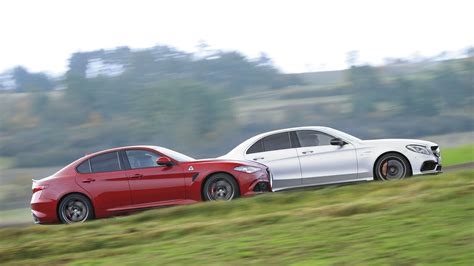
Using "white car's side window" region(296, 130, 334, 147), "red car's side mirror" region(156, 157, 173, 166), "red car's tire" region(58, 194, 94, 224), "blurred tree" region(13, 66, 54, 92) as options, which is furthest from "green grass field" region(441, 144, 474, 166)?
"blurred tree" region(13, 66, 54, 92)

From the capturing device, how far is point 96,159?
1442 cm

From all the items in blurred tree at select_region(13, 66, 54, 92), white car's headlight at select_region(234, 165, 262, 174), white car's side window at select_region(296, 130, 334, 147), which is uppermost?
blurred tree at select_region(13, 66, 54, 92)

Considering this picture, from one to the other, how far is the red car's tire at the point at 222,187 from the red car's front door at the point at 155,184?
0.51 meters

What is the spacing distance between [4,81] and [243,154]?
75.6 metres

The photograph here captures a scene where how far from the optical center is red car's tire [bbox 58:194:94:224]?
46.1 feet

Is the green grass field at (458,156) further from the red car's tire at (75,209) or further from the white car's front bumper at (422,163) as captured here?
the red car's tire at (75,209)

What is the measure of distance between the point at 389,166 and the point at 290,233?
681 centimetres

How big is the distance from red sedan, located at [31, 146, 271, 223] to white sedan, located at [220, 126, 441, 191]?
1.37 meters

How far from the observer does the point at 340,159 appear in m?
15.4

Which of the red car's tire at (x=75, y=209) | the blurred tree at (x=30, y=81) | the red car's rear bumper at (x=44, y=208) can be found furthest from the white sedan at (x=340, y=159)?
the blurred tree at (x=30, y=81)

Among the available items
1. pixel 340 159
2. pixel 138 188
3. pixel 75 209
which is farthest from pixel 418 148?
pixel 75 209

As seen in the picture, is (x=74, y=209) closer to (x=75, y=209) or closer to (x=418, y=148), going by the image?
(x=75, y=209)

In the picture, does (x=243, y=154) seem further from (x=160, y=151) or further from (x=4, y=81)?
(x=4, y=81)

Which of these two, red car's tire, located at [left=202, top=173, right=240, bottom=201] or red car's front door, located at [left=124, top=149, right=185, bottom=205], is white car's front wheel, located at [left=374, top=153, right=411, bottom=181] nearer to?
red car's tire, located at [left=202, top=173, right=240, bottom=201]
